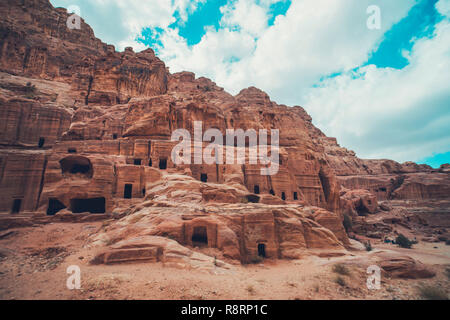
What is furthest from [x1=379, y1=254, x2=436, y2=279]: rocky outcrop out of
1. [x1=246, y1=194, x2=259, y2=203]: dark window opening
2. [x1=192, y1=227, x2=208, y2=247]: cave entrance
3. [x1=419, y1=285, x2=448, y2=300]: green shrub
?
[x1=246, y1=194, x2=259, y2=203]: dark window opening

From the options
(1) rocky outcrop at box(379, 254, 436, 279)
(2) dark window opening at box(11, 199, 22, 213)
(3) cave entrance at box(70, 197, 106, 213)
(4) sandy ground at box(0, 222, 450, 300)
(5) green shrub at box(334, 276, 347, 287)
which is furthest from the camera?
(3) cave entrance at box(70, 197, 106, 213)

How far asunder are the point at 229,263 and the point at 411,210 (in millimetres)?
42917

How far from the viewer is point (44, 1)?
201 feet

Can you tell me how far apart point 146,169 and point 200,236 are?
31.1 ft

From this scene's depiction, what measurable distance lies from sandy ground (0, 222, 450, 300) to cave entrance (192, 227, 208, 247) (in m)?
2.83

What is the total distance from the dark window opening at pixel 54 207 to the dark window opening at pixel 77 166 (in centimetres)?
280

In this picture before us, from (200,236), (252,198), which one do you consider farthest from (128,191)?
(252,198)

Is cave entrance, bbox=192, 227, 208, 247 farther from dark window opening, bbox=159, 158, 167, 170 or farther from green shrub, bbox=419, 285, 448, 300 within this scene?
dark window opening, bbox=159, 158, 167, 170

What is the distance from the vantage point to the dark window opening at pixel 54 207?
19.6 m

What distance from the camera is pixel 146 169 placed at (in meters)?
21.3

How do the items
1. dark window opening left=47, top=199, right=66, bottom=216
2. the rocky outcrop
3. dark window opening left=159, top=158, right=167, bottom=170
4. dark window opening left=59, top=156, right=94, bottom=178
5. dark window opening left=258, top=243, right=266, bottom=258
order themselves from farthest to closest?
dark window opening left=159, top=158, right=167, bottom=170
dark window opening left=59, top=156, right=94, bottom=178
dark window opening left=47, top=199, right=66, bottom=216
dark window opening left=258, top=243, right=266, bottom=258
the rocky outcrop

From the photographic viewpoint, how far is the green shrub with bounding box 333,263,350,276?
38.2ft

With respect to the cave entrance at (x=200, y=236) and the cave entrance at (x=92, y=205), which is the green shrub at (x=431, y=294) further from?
the cave entrance at (x=92, y=205)
